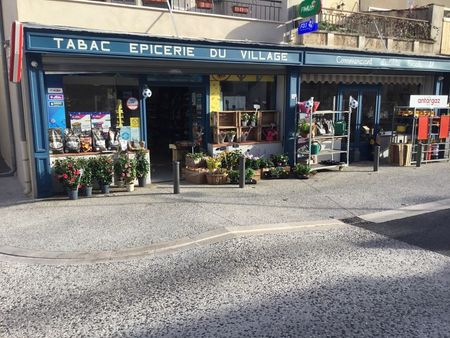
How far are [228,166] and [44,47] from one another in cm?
542

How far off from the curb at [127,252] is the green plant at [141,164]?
3.75m

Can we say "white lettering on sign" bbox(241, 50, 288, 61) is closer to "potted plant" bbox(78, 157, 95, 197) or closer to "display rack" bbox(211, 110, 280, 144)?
"display rack" bbox(211, 110, 280, 144)

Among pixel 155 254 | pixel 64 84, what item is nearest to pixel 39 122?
pixel 64 84

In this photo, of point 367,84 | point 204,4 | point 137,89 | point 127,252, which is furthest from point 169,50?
point 367,84

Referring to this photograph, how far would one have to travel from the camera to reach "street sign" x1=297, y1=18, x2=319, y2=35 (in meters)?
11.3

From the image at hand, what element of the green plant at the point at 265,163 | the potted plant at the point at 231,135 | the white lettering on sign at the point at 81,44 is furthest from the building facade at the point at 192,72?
the green plant at the point at 265,163

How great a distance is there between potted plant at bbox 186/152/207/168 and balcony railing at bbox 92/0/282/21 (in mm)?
4000

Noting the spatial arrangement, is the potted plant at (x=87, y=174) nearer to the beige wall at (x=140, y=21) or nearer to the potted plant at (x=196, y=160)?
the potted plant at (x=196, y=160)

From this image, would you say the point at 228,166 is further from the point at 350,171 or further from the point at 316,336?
the point at 316,336

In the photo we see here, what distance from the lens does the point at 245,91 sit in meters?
12.5

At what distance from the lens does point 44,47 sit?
8727mm

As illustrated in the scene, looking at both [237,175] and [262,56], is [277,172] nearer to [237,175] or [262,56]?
[237,175]

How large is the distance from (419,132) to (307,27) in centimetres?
570

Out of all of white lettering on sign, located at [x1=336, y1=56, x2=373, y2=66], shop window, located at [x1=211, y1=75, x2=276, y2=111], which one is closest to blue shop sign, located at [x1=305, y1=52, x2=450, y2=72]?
white lettering on sign, located at [x1=336, y1=56, x2=373, y2=66]
